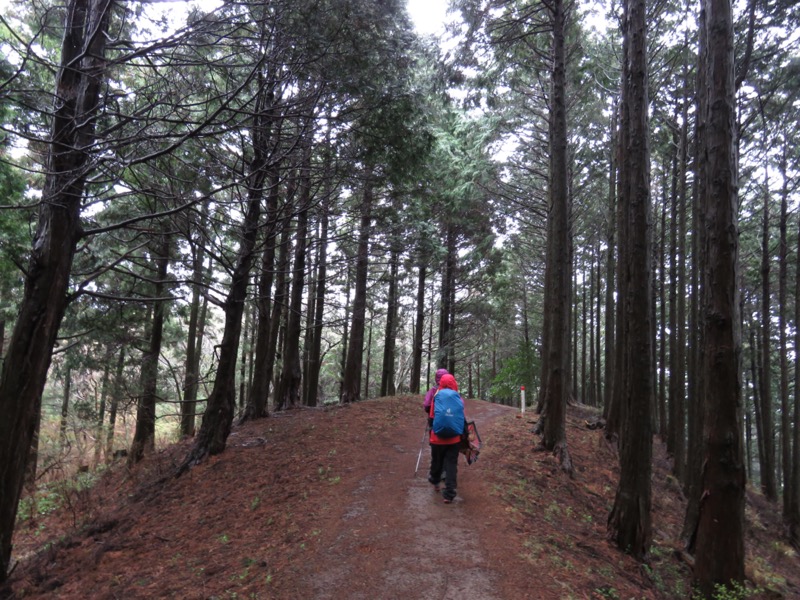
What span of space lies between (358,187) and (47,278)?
6.57m

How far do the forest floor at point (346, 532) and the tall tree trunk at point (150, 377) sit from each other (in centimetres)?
183

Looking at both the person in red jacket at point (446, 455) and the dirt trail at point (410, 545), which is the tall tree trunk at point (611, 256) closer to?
the person in red jacket at point (446, 455)

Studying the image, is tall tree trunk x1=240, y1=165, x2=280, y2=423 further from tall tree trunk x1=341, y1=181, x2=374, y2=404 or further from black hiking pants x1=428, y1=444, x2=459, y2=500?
black hiking pants x1=428, y1=444, x2=459, y2=500

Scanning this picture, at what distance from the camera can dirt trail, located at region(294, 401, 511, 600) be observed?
4508 millimetres

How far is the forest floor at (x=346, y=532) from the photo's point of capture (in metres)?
4.76

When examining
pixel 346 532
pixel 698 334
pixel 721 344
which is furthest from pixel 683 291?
pixel 346 532

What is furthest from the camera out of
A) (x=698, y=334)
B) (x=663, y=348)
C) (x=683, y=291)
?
(x=663, y=348)

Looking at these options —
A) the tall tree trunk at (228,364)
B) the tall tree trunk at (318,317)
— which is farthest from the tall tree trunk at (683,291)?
the tall tree trunk at (228,364)

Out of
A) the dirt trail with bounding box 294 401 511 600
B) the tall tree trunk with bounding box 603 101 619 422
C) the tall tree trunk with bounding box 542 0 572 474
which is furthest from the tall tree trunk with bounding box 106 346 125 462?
the tall tree trunk with bounding box 603 101 619 422

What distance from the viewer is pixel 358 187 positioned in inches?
434

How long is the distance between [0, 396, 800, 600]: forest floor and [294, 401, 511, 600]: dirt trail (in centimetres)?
2

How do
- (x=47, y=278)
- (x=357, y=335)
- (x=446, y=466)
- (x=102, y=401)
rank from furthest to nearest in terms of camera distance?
(x=357, y=335), (x=102, y=401), (x=446, y=466), (x=47, y=278)

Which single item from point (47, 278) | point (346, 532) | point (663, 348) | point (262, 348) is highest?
point (47, 278)

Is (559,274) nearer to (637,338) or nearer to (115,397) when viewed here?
(637,338)
